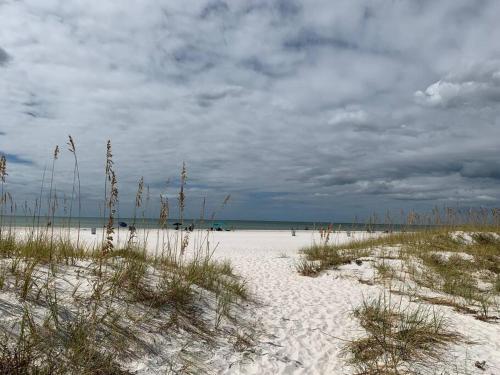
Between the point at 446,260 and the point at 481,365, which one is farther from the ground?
the point at 446,260

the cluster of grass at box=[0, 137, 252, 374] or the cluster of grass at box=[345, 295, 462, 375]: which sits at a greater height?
the cluster of grass at box=[0, 137, 252, 374]

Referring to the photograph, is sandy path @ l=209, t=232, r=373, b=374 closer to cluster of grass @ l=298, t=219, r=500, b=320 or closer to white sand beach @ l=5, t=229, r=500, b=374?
white sand beach @ l=5, t=229, r=500, b=374

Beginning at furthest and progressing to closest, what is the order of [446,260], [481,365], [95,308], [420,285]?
[446,260] < [420,285] < [481,365] < [95,308]

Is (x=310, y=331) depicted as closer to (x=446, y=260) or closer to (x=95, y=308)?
(x=95, y=308)

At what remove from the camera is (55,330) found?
10.8 ft

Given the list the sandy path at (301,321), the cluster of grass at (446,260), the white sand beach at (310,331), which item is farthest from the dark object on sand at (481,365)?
the cluster of grass at (446,260)

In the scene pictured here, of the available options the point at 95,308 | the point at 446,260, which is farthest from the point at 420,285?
the point at 95,308

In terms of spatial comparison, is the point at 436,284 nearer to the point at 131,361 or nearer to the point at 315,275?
the point at 315,275

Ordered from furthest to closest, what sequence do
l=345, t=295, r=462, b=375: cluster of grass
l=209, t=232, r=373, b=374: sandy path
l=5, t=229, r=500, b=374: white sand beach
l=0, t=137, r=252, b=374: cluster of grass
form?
l=209, t=232, r=373, b=374: sandy path < l=5, t=229, r=500, b=374: white sand beach < l=345, t=295, r=462, b=375: cluster of grass < l=0, t=137, r=252, b=374: cluster of grass

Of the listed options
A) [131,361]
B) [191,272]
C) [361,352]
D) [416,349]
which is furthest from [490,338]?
[131,361]

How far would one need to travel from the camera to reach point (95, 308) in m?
3.44

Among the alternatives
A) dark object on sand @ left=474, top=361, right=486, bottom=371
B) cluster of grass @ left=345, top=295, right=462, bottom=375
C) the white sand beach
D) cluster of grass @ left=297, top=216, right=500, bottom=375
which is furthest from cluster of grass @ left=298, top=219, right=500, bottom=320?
dark object on sand @ left=474, top=361, right=486, bottom=371

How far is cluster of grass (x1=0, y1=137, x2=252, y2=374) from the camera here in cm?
306

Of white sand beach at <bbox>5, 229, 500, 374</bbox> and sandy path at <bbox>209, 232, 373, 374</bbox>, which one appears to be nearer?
white sand beach at <bbox>5, 229, 500, 374</bbox>
